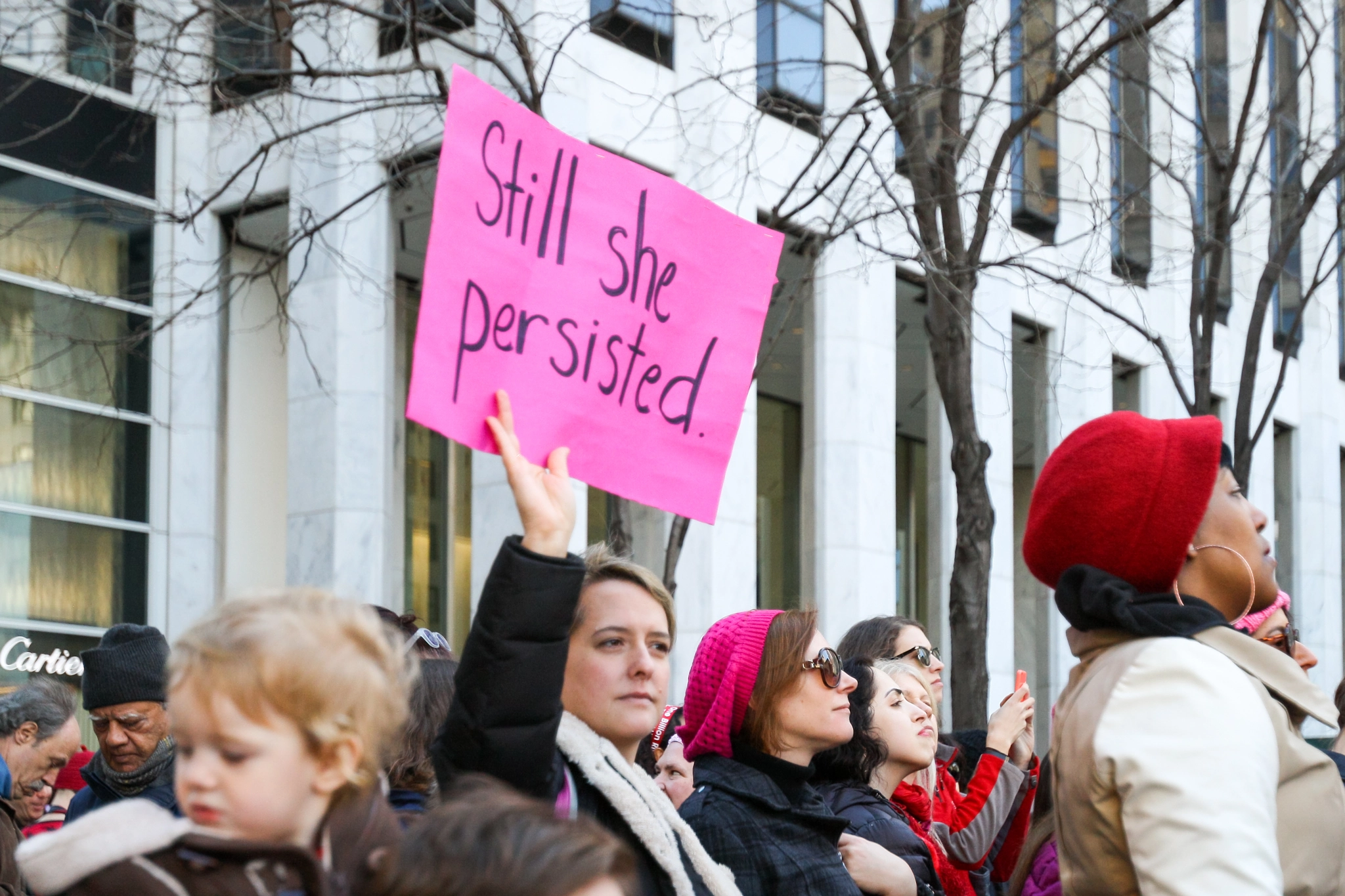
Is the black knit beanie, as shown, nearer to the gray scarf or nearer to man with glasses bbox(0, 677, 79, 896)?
the gray scarf

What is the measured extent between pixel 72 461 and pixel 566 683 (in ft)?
42.0

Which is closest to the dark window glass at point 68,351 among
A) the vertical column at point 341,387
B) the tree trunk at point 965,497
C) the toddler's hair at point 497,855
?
the vertical column at point 341,387

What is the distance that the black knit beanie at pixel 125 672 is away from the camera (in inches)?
190

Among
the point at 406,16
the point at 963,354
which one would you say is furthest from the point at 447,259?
the point at 963,354

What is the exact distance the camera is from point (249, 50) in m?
13.9

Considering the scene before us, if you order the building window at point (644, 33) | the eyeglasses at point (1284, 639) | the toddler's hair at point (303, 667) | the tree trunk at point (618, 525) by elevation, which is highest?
the building window at point (644, 33)

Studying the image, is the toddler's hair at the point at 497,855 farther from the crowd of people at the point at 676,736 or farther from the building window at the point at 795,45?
the building window at the point at 795,45

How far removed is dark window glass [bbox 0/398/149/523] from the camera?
14.3 metres

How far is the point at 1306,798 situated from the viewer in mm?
2361

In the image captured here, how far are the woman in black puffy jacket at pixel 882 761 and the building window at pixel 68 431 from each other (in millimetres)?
10922

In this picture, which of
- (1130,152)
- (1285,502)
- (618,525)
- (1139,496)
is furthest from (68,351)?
(1285,502)

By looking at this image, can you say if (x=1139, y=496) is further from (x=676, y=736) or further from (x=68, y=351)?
(x=68, y=351)

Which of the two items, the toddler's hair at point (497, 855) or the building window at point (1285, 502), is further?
the building window at point (1285, 502)

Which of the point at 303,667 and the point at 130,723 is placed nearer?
the point at 303,667
